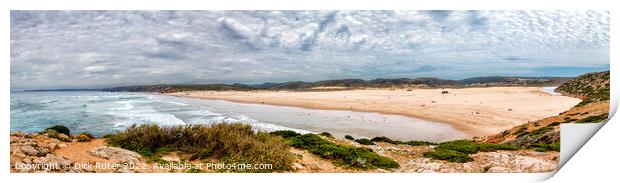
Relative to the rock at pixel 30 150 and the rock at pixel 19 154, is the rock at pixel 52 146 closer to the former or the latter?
the rock at pixel 30 150

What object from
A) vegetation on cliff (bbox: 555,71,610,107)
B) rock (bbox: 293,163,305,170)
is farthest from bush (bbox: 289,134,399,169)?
vegetation on cliff (bbox: 555,71,610,107)

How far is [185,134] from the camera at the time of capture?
809cm

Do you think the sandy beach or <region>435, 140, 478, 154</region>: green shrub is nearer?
<region>435, 140, 478, 154</region>: green shrub

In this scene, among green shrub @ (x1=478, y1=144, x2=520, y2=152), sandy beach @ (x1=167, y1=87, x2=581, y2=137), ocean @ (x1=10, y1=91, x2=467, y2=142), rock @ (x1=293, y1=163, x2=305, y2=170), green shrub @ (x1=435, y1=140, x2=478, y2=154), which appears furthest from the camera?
sandy beach @ (x1=167, y1=87, x2=581, y2=137)

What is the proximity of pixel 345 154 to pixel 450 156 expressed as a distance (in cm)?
194

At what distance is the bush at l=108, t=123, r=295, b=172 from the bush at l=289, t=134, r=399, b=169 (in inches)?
27.1

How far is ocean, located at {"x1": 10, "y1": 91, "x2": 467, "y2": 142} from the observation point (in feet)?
30.3

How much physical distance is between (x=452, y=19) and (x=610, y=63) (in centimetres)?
310

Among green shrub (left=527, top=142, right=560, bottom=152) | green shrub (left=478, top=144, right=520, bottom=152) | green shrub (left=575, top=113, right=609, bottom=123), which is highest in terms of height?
green shrub (left=575, top=113, right=609, bottom=123)

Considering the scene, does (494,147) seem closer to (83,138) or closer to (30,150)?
(83,138)

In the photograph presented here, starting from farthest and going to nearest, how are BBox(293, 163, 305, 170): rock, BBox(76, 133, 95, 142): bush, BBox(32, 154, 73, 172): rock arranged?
BBox(76, 133, 95, 142): bush, BBox(293, 163, 305, 170): rock, BBox(32, 154, 73, 172): rock

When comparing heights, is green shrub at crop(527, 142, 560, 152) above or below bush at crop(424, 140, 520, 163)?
above

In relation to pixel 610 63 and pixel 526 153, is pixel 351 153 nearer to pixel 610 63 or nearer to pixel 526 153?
pixel 526 153

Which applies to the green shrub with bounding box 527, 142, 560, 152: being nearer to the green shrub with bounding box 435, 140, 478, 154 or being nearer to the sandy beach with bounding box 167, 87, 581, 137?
the green shrub with bounding box 435, 140, 478, 154
